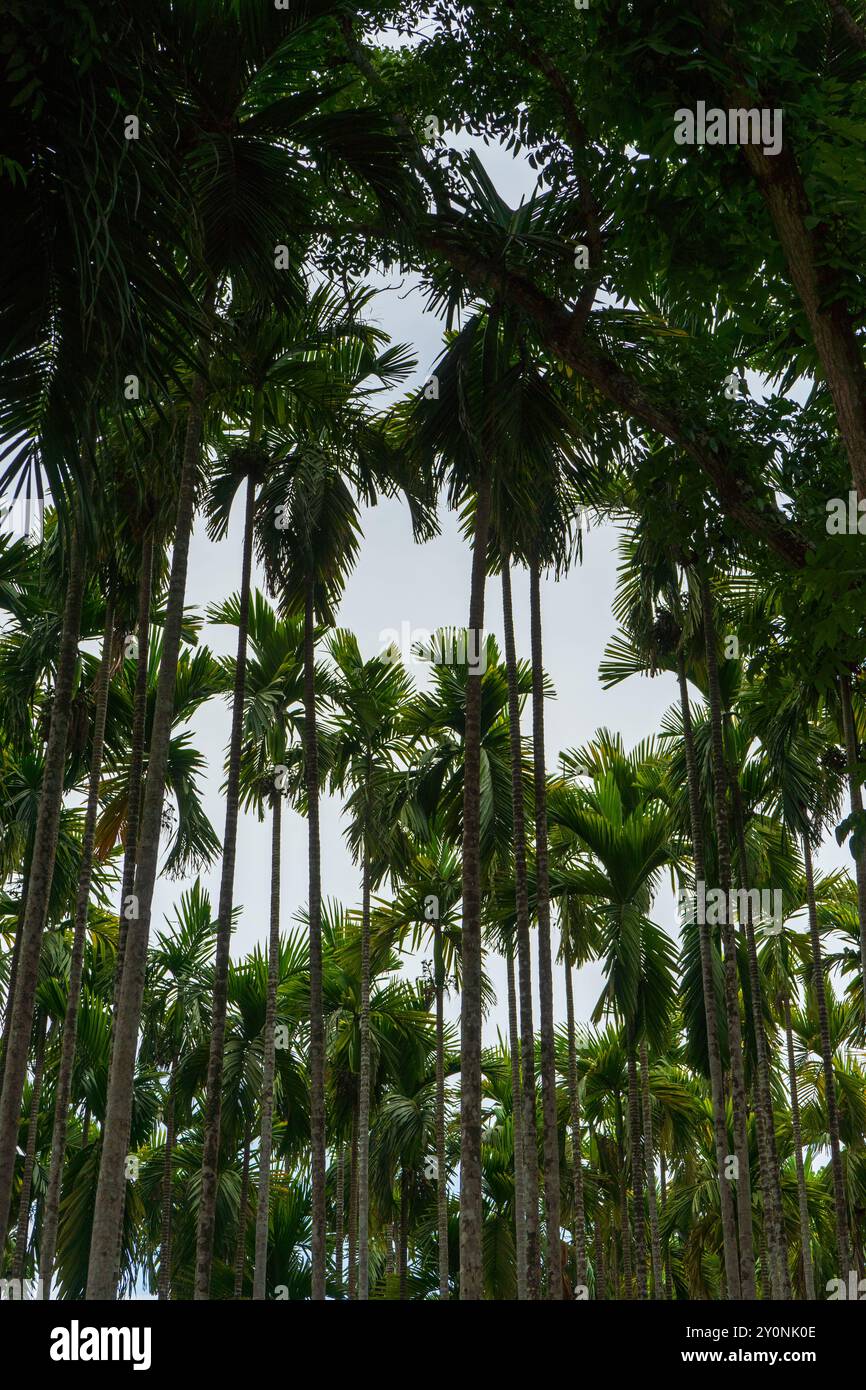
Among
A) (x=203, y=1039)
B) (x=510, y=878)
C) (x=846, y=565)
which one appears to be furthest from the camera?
(x=203, y=1039)

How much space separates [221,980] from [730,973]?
5.92 meters

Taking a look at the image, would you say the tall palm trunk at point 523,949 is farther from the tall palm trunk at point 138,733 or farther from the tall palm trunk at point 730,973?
the tall palm trunk at point 138,733

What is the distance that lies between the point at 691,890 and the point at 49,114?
1584 cm

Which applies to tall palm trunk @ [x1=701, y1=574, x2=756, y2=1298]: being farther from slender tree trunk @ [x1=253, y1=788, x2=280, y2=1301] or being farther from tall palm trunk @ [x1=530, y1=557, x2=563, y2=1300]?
slender tree trunk @ [x1=253, y1=788, x2=280, y2=1301]

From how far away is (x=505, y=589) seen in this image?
598 inches

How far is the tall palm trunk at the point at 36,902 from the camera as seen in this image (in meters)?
9.45

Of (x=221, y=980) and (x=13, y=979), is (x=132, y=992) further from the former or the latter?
(x=221, y=980)

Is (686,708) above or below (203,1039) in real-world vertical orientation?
above

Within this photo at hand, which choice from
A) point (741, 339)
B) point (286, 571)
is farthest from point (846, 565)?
point (286, 571)

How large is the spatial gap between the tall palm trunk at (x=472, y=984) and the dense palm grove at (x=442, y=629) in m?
0.05

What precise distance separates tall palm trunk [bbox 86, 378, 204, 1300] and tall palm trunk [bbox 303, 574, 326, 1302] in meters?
4.83

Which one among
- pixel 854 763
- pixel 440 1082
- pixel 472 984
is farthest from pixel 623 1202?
pixel 854 763

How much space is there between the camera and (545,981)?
45.1 ft
